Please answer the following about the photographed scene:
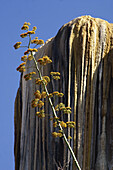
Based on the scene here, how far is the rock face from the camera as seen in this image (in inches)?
251

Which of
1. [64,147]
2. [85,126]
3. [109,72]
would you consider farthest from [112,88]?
[64,147]

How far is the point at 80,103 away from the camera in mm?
6477

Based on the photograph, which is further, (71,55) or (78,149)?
(71,55)

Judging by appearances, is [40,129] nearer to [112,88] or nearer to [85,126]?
[85,126]

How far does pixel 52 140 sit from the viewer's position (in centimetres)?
663

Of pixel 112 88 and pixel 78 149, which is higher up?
pixel 112 88

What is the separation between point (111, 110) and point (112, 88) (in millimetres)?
328

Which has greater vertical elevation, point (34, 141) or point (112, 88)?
point (112, 88)

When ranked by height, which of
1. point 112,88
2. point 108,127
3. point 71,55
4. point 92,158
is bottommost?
point 92,158

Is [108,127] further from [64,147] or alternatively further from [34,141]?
[34,141]

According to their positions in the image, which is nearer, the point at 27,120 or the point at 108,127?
the point at 108,127

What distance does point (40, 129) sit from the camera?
6.76 metres

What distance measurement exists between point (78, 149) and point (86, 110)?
1.86ft

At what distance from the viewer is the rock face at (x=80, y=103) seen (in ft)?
20.9
